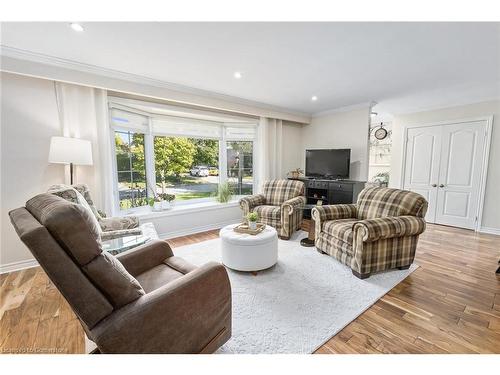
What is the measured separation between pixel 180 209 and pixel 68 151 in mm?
1802

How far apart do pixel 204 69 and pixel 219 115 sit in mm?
1459

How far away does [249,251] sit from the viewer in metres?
2.32

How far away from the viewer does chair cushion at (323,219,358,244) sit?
245 centimetres

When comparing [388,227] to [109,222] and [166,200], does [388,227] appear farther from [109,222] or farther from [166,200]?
[166,200]

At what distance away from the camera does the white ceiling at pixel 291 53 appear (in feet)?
5.96

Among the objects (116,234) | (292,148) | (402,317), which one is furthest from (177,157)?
(402,317)

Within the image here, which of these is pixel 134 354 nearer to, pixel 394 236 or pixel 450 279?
pixel 394 236

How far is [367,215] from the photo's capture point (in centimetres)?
285

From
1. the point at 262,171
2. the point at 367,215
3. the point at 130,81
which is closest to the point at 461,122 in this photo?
the point at 367,215

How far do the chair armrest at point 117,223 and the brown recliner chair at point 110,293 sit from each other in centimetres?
128

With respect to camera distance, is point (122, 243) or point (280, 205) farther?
point (280, 205)

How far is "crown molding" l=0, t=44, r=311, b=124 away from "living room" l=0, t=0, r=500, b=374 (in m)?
0.02

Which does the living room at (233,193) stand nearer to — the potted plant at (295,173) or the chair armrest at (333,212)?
the chair armrest at (333,212)

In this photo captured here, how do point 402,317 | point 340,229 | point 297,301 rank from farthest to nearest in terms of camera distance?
point 340,229 < point 297,301 < point 402,317
